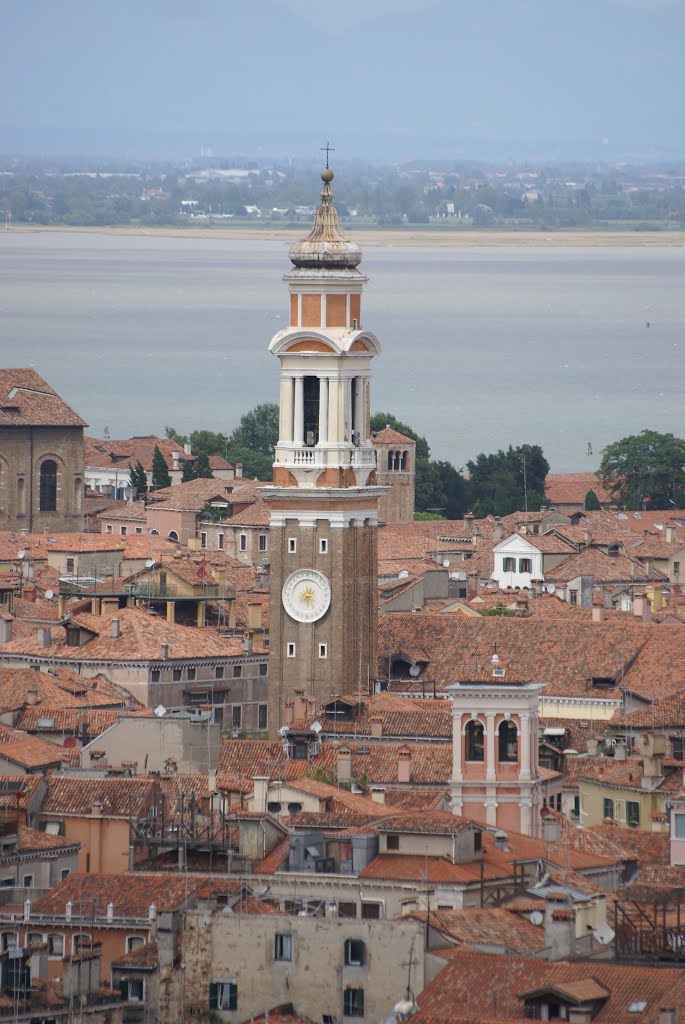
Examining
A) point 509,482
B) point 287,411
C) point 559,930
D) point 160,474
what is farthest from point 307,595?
point 509,482

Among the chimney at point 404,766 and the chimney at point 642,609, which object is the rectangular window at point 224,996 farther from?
the chimney at point 642,609

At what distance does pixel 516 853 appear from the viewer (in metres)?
34.8

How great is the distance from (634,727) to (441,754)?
17.6ft

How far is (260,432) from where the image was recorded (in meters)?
117

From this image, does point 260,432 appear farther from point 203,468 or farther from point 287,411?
point 287,411

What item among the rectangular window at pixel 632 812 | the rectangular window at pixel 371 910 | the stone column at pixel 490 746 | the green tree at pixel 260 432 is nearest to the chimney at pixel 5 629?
the stone column at pixel 490 746

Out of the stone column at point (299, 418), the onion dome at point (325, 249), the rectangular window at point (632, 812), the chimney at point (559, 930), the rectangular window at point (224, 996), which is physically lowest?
the rectangular window at point (632, 812)

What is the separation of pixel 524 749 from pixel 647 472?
196 ft

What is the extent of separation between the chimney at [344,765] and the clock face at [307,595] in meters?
10.6

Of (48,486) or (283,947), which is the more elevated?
(48,486)

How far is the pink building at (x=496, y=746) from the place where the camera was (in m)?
42.1

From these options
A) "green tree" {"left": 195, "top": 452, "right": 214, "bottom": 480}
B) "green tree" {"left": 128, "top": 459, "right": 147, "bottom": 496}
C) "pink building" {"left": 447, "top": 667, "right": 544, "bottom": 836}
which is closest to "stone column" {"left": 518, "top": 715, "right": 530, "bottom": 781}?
"pink building" {"left": 447, "top": 667, "right": 544, "bottom": 836}

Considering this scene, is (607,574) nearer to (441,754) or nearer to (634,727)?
(634,727)

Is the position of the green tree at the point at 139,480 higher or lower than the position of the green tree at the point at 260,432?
lower
